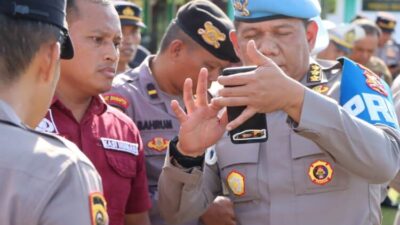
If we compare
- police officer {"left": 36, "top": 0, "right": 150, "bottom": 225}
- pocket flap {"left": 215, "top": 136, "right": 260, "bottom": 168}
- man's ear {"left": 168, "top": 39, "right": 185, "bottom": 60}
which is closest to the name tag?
police officer {"left": 36, "top": 0, "right": 150, "bottom": 225}

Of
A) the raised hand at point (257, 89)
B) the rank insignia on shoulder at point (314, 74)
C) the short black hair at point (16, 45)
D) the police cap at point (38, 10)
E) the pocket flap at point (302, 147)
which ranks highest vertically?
the police cap at point (38, 10)

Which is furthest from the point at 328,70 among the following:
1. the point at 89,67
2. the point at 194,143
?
the point at 89,67

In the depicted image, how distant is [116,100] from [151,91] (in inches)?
7.7

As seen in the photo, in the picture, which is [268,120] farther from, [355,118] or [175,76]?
[175,76]

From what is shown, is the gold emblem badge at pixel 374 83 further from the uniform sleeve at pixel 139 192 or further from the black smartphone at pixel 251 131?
the uniform sleeve at pixel 139 192

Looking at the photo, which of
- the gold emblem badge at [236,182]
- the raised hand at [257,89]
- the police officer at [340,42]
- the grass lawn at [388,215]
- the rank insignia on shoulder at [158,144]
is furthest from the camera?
the grass lawn at [388,215]

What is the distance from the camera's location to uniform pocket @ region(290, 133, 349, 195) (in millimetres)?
2695

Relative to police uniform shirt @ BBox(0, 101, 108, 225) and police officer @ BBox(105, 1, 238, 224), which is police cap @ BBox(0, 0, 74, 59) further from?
police officer @ BBox(105, 1, 238, 224)

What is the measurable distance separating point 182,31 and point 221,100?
1.60 m

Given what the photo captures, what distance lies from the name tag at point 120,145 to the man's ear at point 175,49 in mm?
889

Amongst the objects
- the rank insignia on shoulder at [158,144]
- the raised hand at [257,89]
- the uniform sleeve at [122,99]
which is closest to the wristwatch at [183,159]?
the raised hand at [257,89]

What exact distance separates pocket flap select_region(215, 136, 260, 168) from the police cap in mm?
1026

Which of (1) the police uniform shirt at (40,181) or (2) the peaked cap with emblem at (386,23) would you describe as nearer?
(1) the police uniform shirt at (40,181)

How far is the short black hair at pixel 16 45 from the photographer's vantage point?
1.84 m
